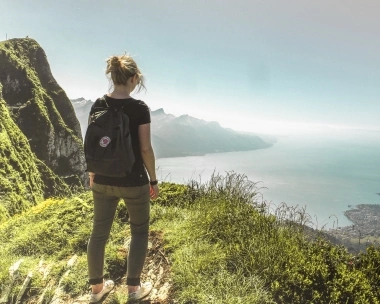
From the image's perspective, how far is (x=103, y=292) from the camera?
341 centimetres

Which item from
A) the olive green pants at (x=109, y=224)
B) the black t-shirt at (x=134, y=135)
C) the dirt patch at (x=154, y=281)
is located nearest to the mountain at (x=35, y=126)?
the dirt patch at (x=154, y=281)

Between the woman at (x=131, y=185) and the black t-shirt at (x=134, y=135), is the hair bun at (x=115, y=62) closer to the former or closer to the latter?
the woman at (x=131, y=185)

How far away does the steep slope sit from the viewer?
2580 inches

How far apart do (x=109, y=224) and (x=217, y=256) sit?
138cm

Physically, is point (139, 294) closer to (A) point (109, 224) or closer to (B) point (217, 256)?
(A) point (109, 224)

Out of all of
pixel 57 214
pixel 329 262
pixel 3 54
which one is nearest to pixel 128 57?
pixel 329 262

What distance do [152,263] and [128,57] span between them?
2.84m

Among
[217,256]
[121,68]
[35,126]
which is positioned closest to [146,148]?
[121,68]

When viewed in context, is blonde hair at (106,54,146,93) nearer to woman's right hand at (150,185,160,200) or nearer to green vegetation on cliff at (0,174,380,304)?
woman's right hand at (150,185,160,200)

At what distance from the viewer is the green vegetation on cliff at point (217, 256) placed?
317 centimetres

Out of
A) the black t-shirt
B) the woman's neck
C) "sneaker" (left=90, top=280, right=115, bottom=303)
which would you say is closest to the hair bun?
the woman's neck

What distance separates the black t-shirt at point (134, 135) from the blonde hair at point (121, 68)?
0.66 ft

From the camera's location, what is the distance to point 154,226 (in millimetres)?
5098

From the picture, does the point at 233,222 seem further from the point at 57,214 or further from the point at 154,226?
the point at 57,214
